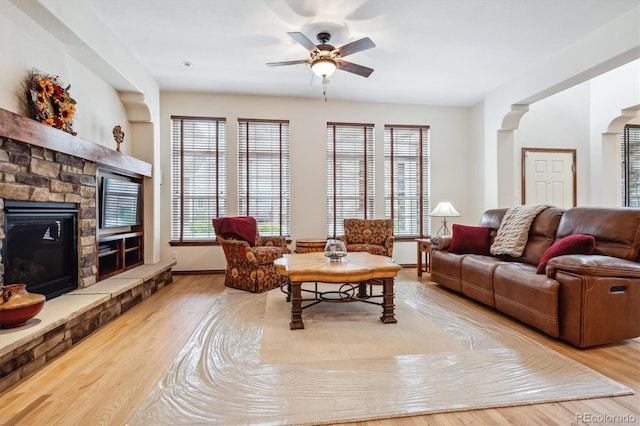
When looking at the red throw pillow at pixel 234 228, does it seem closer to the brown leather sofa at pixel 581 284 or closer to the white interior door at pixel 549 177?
the brown leather sofa at pixel 581 284

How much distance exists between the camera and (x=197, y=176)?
5184mm

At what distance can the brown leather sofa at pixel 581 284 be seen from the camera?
228 centimetres

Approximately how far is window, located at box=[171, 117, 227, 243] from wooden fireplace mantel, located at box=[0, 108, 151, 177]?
127 centimetres

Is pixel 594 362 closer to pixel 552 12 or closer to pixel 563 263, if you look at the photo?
pixel 563 263

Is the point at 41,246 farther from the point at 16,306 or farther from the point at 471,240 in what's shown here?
the point at 471,240

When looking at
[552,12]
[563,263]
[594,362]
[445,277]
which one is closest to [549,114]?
[552,12]

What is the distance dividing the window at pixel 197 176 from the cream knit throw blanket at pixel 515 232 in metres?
4.06

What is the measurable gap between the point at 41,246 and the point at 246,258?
1.97 m

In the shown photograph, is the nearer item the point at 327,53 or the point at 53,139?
the point at 53,139

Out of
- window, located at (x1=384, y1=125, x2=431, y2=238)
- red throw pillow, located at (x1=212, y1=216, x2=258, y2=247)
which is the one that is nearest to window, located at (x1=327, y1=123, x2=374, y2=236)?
window, located at (x1=384, y1=125, x2=431, y2=238)

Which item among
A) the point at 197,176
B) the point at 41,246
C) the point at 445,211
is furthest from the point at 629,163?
the point at 41,246

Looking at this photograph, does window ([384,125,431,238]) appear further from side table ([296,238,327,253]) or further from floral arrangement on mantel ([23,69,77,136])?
floral arrangement on mantel ([23,69,77,136])

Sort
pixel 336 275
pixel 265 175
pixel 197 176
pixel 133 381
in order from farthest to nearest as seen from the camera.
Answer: pixel 265 175
pixel 197 176
pixel 336 275
pixel 133 381

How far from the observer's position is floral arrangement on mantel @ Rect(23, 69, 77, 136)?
8.45 feet
